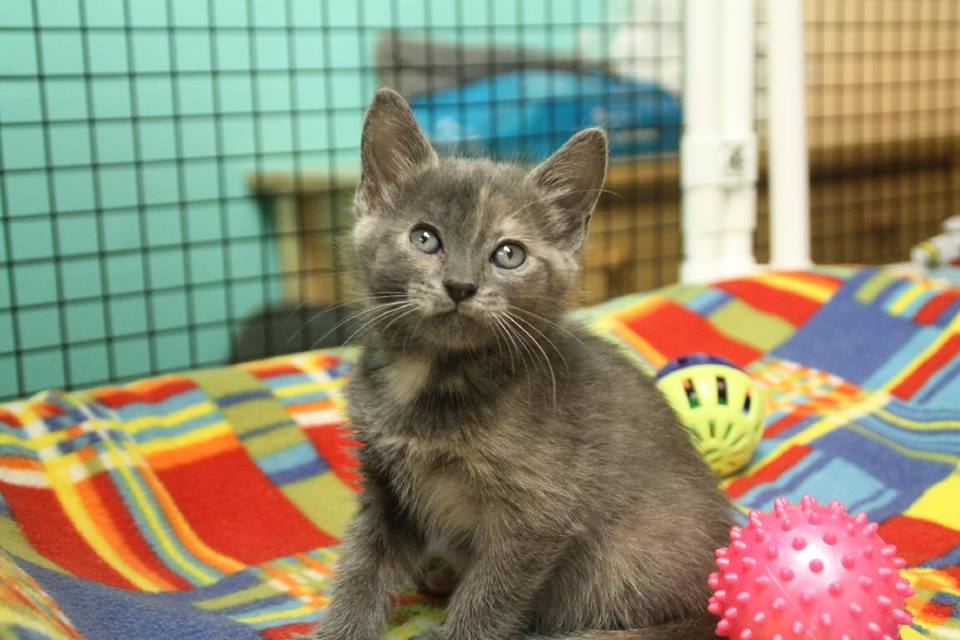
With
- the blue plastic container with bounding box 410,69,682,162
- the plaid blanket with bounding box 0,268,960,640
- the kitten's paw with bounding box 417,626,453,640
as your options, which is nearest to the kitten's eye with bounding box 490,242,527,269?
the plaid blanket with bounding box 0,268,960,640

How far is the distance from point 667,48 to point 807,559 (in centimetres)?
221

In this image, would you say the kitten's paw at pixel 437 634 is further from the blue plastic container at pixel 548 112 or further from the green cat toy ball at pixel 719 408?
the blue plastic container at pixel 548 112

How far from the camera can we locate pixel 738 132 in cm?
256

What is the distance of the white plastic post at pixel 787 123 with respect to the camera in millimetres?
2473

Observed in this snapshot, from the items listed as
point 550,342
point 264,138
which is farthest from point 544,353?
point 264,138

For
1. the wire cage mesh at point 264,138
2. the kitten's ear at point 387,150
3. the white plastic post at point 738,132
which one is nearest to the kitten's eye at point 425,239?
the kitten's ear at point 387,150

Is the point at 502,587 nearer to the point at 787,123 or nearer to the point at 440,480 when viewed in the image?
the point at 440,480

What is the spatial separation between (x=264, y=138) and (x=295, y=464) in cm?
116

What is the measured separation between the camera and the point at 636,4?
116 inches

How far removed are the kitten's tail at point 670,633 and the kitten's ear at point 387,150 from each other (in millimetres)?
603

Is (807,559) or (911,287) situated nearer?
(807,559)

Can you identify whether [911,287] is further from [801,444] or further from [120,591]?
[120,591]

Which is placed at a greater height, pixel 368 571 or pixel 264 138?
pixel 264 138

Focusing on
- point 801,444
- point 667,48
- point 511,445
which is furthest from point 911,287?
point 511,445
